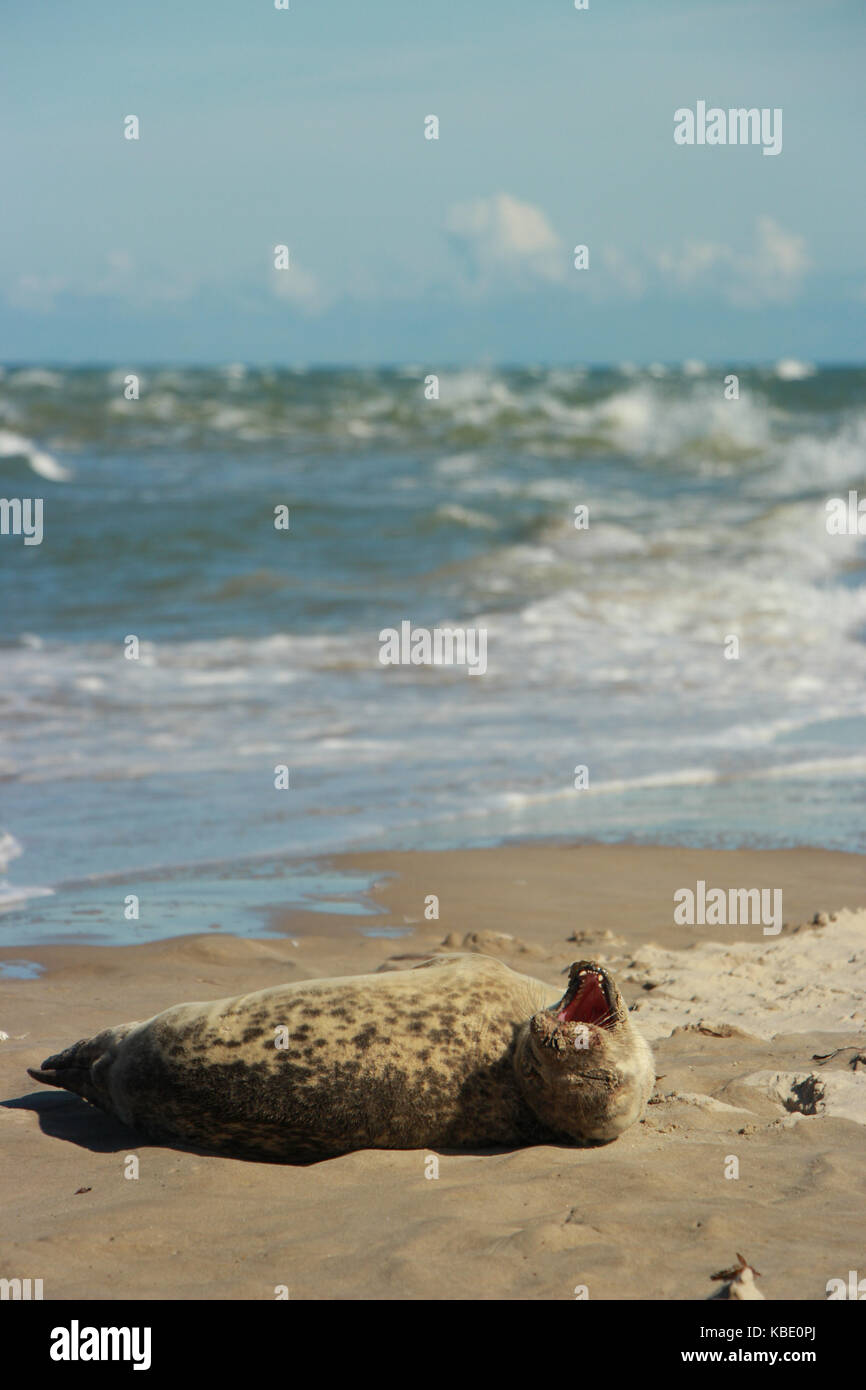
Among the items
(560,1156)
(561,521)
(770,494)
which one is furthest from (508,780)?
(770,494)

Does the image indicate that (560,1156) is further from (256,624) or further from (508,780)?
(256,624)

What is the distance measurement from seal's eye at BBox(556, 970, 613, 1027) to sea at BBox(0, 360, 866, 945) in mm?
2731

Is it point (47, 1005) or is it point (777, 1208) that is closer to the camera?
point (777, 1208)

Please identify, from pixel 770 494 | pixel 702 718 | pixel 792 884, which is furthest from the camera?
pixel 770 494

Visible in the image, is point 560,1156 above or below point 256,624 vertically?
below

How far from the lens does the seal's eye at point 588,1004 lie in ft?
13.4

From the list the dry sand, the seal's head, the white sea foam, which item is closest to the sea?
the white sea foam

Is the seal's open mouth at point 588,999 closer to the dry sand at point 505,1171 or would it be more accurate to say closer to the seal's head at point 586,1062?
the seal's head at point 586,1062

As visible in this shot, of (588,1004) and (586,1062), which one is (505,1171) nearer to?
(586,1062)

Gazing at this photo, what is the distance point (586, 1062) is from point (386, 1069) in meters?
0.58

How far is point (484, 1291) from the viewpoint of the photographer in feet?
10.7

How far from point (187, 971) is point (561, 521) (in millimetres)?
18174

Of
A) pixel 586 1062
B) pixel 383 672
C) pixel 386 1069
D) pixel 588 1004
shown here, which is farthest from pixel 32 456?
pixel 586 1062

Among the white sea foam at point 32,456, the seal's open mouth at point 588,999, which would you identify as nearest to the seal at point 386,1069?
the seal's open mouth at point 588,999
